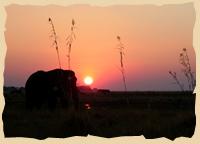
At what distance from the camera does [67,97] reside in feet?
46.1

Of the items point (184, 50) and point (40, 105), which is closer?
point (184, 50)

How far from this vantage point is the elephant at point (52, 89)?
1400 cm

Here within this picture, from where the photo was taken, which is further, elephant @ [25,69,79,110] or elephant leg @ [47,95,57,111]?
elephant @ [25,69,79,110]

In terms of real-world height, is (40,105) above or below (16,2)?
below

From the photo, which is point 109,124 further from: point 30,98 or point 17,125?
point 30,98

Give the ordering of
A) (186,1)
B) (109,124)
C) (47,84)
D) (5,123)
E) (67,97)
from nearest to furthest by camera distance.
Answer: (186,1)
(5,123)
(109,124)
(67,97)
(47,84)

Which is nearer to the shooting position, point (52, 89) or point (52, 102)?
point (52, 102)

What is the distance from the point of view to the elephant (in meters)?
14.0

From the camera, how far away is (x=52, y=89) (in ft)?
48.4

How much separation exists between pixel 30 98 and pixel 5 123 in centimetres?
591

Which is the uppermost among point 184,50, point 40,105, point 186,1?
point 186,1

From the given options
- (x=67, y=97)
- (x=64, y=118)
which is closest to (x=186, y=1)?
(x=64, y=118)

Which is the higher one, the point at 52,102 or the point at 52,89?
the point at 52,89

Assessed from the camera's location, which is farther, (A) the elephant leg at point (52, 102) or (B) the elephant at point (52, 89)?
(B) the elephant at point (52, 89)
